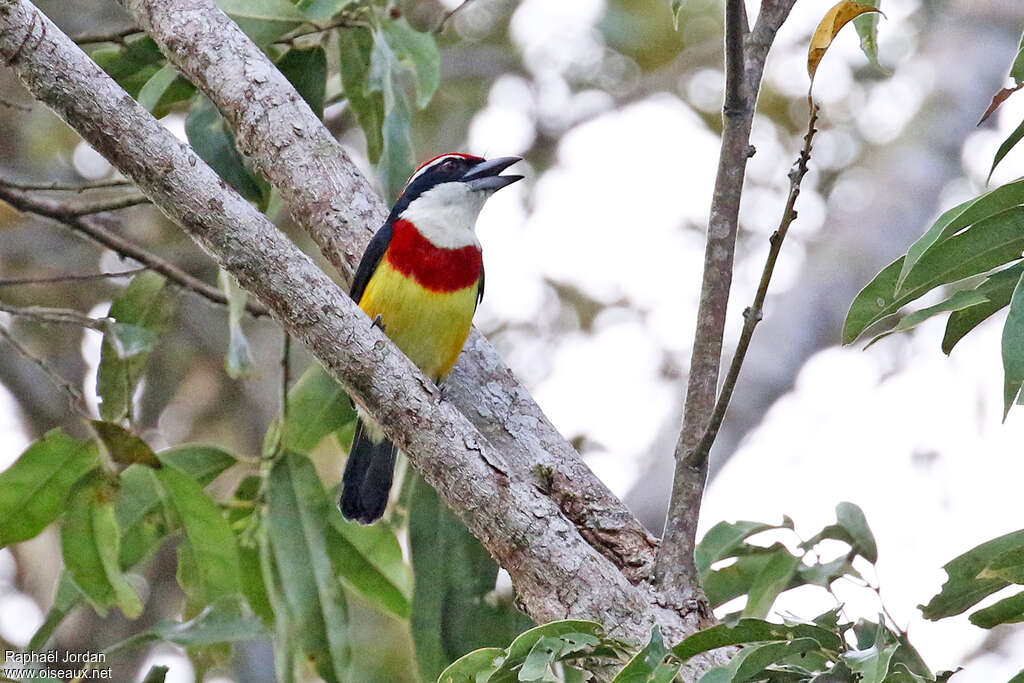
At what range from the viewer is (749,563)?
3.20 m

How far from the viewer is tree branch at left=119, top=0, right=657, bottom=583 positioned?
2.87 meters

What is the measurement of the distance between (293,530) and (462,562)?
542 millimetres

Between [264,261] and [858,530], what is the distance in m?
1.65

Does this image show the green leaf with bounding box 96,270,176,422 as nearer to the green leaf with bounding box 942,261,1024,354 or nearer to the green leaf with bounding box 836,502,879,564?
the green leaf with bounding box 836,502,879,564

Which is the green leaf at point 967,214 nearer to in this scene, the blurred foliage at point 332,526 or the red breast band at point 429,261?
the blurred foliage at point 332,526

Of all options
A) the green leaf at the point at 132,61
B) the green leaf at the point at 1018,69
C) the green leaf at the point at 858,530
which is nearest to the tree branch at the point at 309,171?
the green leaf at the point at 132,61

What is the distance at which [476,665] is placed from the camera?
85.5 inches

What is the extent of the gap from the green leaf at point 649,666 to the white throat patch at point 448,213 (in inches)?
79.2

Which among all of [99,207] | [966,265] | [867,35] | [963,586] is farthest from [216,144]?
[963,586]

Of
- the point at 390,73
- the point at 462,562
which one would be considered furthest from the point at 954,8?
the point at 462,562

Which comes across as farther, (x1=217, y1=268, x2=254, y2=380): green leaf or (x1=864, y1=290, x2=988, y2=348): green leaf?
(x1=217, y1=268, x2=254, y2=380): green leaf

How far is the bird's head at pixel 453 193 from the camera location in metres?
3.89

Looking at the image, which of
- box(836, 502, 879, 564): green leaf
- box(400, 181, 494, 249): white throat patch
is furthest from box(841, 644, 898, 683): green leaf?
box(400, 181, 494, 249): white throat patch

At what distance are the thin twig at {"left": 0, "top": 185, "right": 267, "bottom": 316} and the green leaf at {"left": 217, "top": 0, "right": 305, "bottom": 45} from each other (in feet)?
2.53
